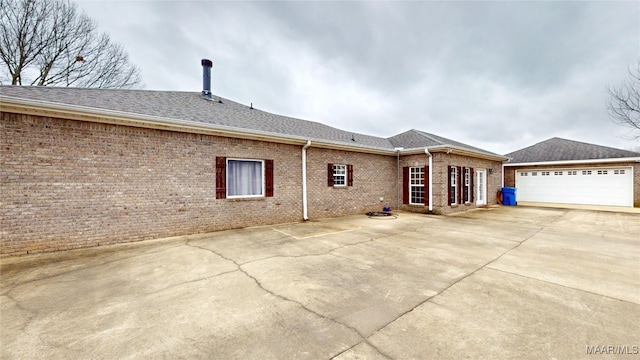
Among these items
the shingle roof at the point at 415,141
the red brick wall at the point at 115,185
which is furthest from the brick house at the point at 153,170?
the shingle roof at the point at 415,141

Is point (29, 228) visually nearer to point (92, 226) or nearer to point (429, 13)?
point (92, 226)

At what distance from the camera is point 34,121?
492 cm

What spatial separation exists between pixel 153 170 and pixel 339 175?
6620 millimetres

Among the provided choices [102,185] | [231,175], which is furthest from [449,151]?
[102,185]

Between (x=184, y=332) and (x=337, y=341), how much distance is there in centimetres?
151

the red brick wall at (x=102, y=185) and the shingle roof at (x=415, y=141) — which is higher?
the shingle roof at (x=415, y=141)

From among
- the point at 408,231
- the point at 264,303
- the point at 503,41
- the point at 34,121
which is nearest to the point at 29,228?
the point at 34,121

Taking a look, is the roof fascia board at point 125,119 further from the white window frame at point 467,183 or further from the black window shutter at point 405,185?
the white window frame at point 467,183

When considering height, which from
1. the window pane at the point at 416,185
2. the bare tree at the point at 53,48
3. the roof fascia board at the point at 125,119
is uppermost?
the bare tree at the point at 53,48

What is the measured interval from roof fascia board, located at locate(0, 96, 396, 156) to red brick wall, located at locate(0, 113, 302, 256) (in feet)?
0.49

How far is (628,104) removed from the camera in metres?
11.0

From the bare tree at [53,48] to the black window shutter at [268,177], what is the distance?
12428 mm

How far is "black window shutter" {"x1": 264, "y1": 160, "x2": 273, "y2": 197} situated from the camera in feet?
26.5

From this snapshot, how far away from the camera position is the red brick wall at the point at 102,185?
478cm
